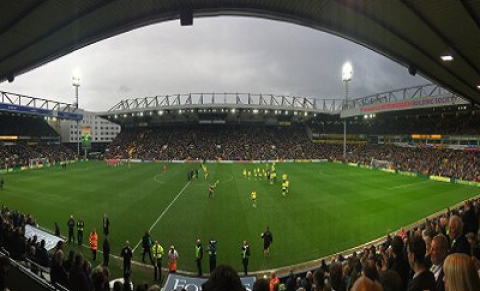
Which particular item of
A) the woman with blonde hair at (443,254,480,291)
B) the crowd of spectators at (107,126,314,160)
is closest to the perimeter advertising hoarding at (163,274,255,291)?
the woman with blonde hair at (443,254,480,291)

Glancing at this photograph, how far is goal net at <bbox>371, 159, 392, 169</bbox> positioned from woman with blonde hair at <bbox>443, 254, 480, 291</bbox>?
4559cm

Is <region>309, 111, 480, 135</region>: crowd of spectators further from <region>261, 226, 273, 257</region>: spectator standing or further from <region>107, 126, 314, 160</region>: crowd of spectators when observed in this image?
<region>261, 226, 273, 257</region>: spectator standing

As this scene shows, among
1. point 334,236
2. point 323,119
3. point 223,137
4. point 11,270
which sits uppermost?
point 323,119

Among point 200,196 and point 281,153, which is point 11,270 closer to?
point 200,196

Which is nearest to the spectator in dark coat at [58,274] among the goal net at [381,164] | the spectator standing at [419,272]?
the spectator standing at [419,272]

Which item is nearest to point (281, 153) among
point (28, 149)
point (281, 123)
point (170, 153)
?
point (281, 123)

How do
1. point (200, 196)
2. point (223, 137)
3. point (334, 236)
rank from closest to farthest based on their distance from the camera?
1. point (334, 236)
2. point (200, 196)
3. point (223, 137)

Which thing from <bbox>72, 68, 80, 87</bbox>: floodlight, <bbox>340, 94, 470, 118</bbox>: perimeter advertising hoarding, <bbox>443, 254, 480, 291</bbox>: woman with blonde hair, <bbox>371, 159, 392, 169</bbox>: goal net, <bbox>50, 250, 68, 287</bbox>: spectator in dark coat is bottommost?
<bbox>371, 159, 392, 169</bbox>: goal net

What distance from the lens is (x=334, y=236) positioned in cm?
1423

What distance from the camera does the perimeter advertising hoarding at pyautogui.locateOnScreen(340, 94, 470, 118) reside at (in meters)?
33.8

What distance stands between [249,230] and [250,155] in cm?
4123

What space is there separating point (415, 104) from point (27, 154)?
65699mm

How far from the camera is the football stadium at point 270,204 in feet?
18.7

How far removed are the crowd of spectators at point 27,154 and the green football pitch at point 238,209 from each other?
49.2 feet
